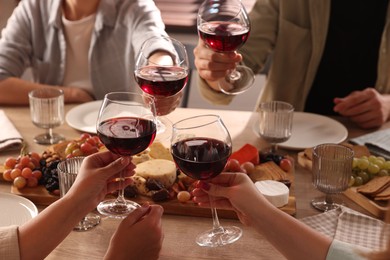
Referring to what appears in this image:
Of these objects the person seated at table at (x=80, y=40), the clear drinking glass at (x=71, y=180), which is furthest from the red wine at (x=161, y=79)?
the person seated at table at (x=80, y=40)

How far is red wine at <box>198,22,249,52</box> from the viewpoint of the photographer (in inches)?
68.1

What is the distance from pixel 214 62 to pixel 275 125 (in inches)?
11.7

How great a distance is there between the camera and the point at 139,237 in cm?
122

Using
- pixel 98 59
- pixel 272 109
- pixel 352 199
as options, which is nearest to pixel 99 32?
pixel 98 59

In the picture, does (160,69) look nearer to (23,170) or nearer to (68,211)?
(23,170)

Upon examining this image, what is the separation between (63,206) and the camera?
1222 millimetres

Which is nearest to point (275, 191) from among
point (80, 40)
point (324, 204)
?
point (324, 204)

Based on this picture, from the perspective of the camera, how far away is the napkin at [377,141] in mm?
1750

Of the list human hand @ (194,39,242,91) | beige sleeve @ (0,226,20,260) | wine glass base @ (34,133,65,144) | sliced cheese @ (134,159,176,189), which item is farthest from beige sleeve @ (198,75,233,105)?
beige sleeve @ (0,226,20,260)

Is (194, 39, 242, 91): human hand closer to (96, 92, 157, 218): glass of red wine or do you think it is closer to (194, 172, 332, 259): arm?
(96, 92, 157, 218): glass of red wine

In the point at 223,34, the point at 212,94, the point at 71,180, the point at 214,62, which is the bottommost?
the point at 212,94

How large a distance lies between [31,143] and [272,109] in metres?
0.71

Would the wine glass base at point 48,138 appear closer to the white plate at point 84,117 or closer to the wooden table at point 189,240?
the white plate at point 84,117

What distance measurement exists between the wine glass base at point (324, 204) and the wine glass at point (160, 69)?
0.45 m
